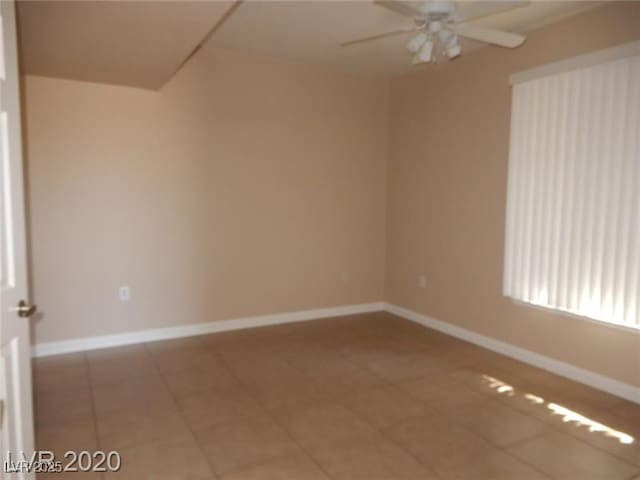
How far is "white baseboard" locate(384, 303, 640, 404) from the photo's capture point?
3078mm

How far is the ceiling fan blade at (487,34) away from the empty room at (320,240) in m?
0.01

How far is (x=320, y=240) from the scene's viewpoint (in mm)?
4887

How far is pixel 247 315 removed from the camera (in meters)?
4.57

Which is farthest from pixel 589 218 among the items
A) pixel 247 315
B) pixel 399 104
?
pixel 247 315

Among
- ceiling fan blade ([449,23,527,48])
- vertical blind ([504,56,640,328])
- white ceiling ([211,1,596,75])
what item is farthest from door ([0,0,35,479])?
vertical blind ([504,56,640,328])

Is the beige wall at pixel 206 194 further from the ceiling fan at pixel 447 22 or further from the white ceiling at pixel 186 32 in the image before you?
the ceiling fan at pixel 447 22

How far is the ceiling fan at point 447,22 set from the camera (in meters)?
2.35

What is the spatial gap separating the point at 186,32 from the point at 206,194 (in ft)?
6.05

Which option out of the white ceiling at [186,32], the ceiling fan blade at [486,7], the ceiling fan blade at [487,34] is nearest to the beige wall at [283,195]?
the white ceiling at [186,32]

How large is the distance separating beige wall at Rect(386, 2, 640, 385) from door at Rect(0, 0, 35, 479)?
334 cm

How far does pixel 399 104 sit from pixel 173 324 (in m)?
3.16

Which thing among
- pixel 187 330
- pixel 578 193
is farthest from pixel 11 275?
pixel 578 193

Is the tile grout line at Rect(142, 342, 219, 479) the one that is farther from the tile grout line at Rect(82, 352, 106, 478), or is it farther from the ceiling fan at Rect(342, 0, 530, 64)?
the ceiling fan at Rect(342, 0, 530, 64)

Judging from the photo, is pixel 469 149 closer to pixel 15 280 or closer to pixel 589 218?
pixel 589 218
